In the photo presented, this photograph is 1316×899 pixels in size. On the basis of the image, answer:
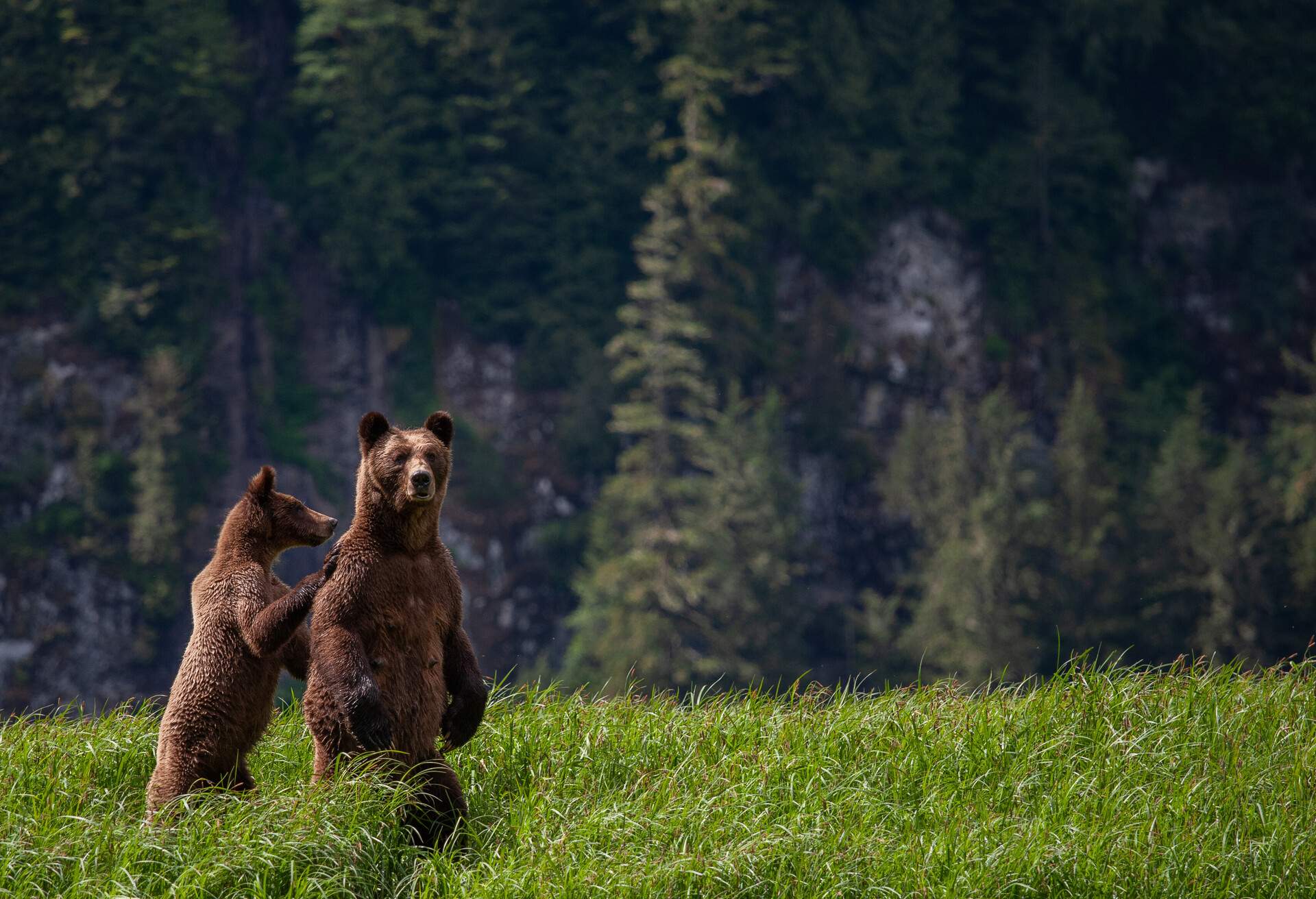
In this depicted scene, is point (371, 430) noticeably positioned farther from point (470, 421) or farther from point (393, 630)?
point (470, 421)

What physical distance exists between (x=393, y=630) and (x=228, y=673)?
0.61m

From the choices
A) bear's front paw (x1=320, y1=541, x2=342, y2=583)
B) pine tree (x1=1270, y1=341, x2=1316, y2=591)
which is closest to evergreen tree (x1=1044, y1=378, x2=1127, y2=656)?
pine tree (x1=1270, y1=341, x2=1316, y2=591)

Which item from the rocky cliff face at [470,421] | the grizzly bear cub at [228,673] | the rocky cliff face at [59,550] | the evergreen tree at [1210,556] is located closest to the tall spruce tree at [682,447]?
A: the rocky cliff face at [470,421]

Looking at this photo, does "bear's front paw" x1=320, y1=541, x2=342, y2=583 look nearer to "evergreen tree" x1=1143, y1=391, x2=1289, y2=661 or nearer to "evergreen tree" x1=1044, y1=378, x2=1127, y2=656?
"evergreen tree" x1=1143, y1=391, x2=1289, y2=661

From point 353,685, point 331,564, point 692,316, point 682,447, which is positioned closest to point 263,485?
point 331,564

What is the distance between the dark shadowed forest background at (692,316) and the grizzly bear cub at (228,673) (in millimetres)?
29896

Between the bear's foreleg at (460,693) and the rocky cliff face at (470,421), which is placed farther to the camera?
the rocky cliff face at (470,421)

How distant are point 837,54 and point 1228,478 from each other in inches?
599

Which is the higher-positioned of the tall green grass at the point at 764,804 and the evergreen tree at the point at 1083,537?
the tall green grass at the point at 764,804

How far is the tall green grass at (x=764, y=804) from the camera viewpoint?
17.7 ft

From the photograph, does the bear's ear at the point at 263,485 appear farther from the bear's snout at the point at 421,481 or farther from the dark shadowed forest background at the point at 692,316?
the dark shadowed forest background at the point at 692,316

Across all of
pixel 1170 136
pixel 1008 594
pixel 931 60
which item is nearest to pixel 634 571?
pixel 1008 594

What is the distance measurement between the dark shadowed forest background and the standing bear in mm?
29960

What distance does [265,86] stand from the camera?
42.7 metres
